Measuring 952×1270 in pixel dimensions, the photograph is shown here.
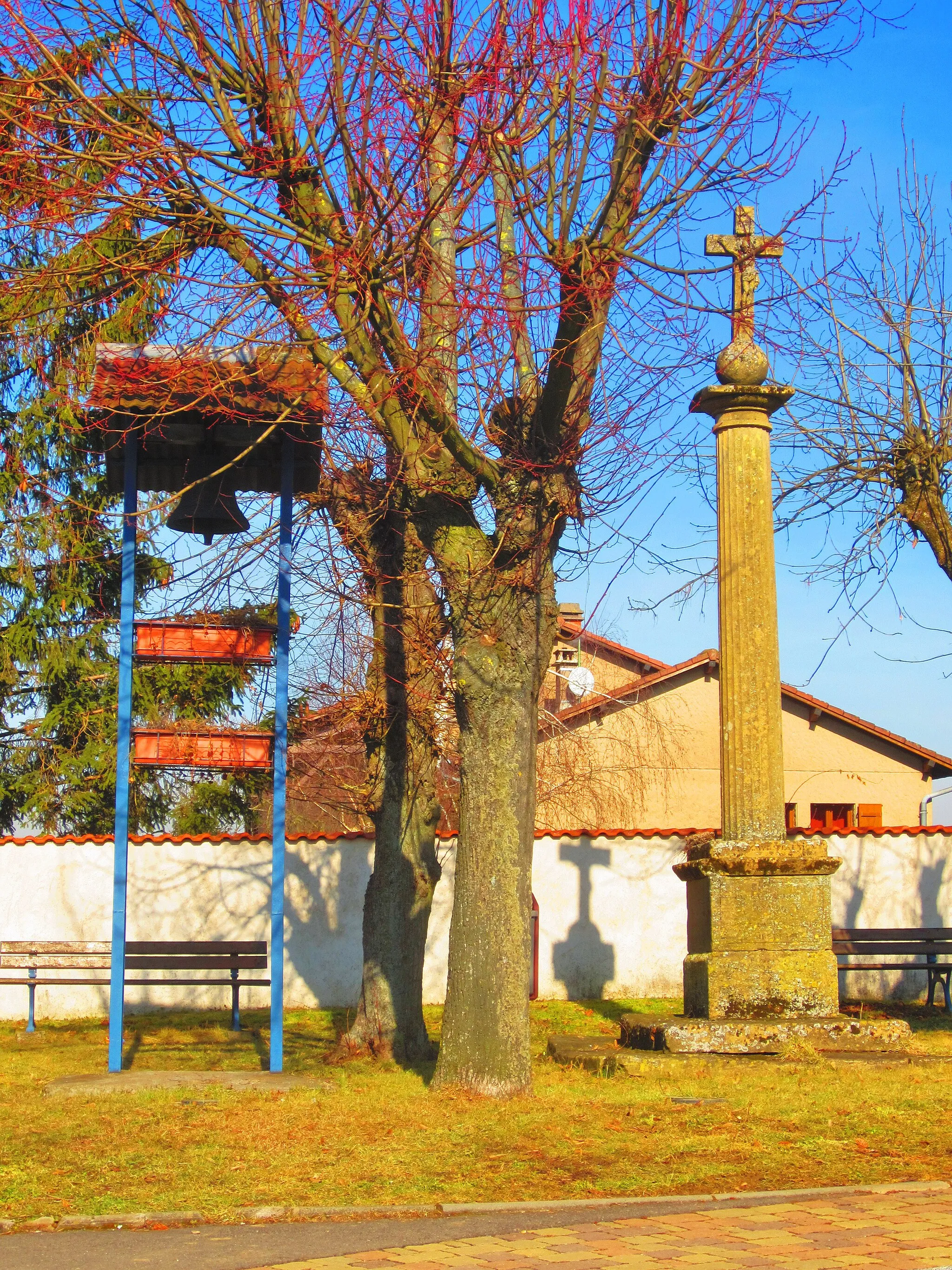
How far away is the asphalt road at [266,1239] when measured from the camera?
4.52m

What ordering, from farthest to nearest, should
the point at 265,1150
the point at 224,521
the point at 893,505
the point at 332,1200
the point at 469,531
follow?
the point at 893,505 → the point at 224,521 → the point at 469,531 → the point at 265,1150 → the point at 332,1200

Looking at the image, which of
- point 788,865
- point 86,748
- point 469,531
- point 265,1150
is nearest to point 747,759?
point 788,865

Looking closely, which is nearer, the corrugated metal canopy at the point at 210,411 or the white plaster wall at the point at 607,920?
the corrugated metal canopy at the point at 210,411

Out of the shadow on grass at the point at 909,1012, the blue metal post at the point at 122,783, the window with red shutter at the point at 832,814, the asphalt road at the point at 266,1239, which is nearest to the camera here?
the asphalt road at the point at 266,1239

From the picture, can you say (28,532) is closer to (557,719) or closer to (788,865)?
(557,719)

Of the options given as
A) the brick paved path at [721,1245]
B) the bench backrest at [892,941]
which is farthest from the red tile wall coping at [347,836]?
the brick paved path at [721,1245]

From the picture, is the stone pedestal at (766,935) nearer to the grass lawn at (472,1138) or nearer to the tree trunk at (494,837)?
the grass lawn at (472,1138)

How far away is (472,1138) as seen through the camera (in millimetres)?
6402

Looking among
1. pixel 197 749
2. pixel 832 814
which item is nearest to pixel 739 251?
pixel 197 749

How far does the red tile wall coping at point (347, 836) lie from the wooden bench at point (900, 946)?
182cm

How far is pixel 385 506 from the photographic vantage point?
9320 millimetres

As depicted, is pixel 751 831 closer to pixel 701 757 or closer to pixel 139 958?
pixel 139 958

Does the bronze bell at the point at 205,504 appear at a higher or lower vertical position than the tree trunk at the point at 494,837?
higher

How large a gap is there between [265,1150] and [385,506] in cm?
470
